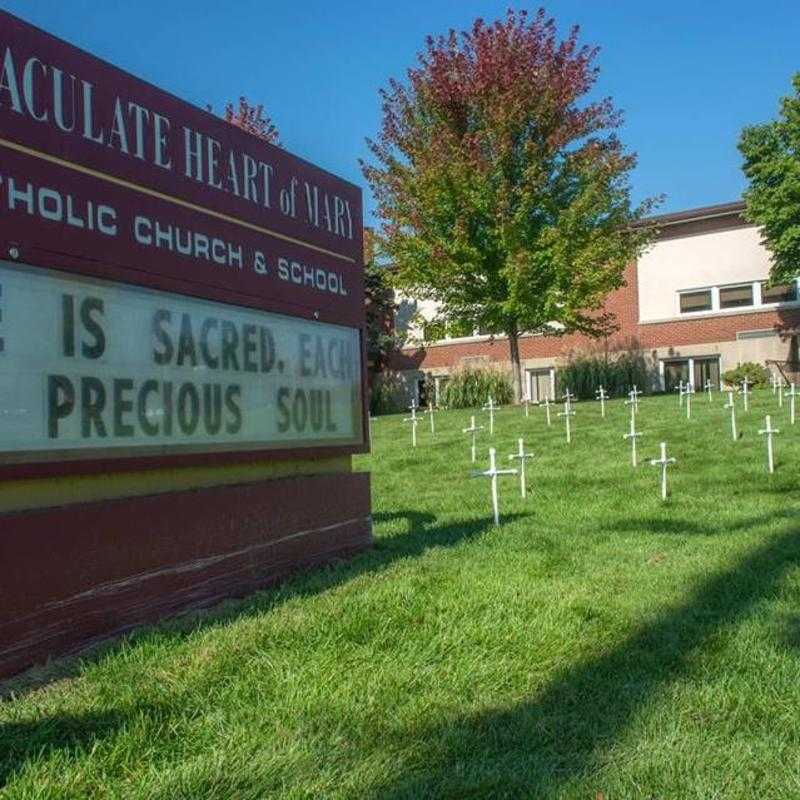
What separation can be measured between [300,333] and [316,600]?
1995 millimetres

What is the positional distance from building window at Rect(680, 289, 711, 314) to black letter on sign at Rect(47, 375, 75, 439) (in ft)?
107

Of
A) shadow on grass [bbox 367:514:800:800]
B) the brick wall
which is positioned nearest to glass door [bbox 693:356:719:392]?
the brick wall

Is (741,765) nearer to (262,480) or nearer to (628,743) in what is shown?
(628,743)

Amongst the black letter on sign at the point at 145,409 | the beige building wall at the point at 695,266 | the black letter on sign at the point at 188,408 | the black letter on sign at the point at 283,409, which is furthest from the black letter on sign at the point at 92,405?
the beige building wall at the point at 695,266

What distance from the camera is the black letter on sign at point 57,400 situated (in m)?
4.35

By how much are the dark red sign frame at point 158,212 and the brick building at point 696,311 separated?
2613 centimetres

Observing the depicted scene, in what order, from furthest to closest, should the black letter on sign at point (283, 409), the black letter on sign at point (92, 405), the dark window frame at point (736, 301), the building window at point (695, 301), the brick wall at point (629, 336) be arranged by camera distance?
the building window at point (695, 301) < the dark window frame at point (736, 301) < the brick wall at point (629, 336) < the black letter on sign at point (283, 409) < the black letter on sign at point (92, 405)

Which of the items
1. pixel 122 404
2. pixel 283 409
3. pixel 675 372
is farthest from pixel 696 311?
pixel 122 404

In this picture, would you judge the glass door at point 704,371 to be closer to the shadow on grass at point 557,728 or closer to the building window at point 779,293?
the building window at point 779,293

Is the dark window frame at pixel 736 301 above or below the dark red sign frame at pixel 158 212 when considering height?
above

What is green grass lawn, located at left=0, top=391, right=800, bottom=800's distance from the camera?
3.00 meters

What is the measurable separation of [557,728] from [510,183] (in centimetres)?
2380

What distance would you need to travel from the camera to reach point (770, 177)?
3041 cm

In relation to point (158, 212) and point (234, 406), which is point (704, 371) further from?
point (158, 212)
